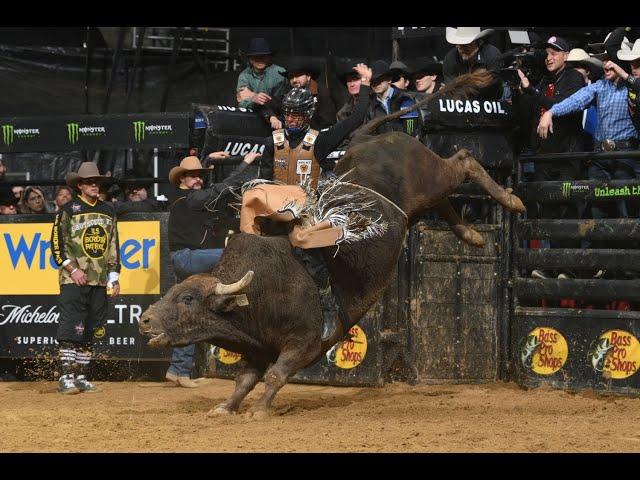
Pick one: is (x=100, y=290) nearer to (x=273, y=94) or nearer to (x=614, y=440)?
(x=273, y=94)

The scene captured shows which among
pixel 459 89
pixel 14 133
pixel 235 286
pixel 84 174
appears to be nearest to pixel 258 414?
pixel 235 286

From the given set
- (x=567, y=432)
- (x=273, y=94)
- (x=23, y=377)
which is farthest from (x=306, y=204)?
(x=23, y=377)

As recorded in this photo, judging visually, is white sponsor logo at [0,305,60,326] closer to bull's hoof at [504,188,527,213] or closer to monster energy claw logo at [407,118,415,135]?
monster energy claw logo at [407,118,415,135]

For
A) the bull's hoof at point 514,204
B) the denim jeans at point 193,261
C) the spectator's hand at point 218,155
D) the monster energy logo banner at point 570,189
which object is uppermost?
the spectator's hand at point 218,155

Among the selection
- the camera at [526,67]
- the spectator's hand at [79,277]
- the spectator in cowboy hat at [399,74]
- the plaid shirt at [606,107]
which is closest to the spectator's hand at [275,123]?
the spectator in cowboy hat at [399,74]

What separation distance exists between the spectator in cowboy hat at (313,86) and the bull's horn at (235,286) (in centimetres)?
342

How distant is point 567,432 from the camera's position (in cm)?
696

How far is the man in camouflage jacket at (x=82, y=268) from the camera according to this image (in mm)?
9562

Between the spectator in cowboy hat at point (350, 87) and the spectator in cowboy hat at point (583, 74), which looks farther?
the spectator in cowboy hat at point (350, 87)

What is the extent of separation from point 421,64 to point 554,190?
2.15 meters

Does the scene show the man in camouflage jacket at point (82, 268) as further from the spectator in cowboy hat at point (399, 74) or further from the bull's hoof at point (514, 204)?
the bull's hoof at point (514, 204)

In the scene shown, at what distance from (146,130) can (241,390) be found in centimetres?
362

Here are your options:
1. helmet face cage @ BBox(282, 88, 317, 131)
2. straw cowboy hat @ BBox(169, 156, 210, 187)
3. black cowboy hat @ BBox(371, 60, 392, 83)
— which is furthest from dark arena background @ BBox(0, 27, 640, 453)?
helmet face cage @ BBox(282, 88, 317, 131)

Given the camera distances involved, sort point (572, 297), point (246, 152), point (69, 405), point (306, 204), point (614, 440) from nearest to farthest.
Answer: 1. point (614, 440)
2. point (306, 204)
3. point (69, 405)
4. point (572, 297)
5. point (246, 152)
